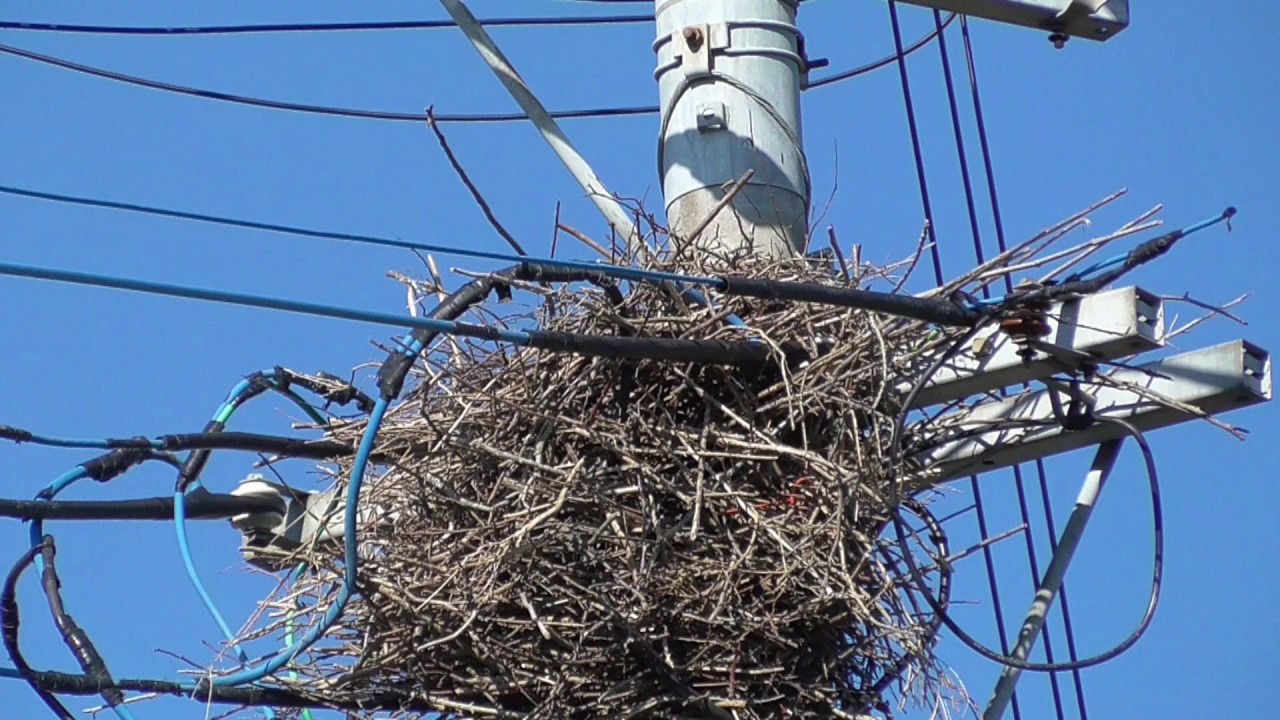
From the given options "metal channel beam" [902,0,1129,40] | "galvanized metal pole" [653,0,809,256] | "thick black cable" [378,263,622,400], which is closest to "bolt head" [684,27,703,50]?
"galvanized metal pole" [653,0,809,256]

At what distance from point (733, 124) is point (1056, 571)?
125cm

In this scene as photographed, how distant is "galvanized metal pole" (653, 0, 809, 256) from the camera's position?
556 cm

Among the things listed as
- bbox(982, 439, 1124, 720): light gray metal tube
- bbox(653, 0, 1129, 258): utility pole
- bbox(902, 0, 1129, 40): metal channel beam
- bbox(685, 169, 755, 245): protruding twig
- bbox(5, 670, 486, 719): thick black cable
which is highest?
bbox(902, 0, 1129, 40): metal channel beam

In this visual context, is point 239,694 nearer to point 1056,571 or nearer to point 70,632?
point 70,632

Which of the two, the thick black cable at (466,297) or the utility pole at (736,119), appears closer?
the thick black cable at (466,297)

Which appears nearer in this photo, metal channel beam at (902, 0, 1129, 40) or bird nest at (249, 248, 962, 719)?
bird nest at (249, 248, 962, 719)

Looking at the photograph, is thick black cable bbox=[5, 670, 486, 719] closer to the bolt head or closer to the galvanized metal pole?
the galvanized metal pole

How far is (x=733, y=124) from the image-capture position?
5.62 metres

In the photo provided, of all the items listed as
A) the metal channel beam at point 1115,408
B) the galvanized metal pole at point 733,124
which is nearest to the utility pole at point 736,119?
the galvanized metal pole at point 733,124

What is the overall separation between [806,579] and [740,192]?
101 centimetres

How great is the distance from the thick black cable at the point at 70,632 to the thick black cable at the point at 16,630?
4 cm

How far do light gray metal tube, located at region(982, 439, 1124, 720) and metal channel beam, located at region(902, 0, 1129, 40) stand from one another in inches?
41.2

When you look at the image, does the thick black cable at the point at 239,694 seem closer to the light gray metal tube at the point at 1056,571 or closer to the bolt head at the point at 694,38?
the light gray metal tube at the point at 1056,571

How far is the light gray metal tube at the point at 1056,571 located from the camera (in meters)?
5.28
